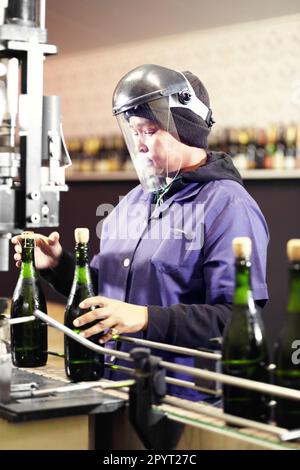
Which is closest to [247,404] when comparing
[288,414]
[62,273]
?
[288,414]

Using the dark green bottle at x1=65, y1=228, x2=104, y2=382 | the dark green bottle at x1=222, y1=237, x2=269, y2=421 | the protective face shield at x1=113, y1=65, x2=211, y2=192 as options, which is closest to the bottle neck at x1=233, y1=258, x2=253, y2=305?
the dark green bottle at x1=222, y1=237, x2=269, y2=421

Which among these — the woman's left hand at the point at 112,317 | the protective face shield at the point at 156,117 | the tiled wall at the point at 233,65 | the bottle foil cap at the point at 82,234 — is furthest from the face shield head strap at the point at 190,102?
the tiled wall at the point at 233,65

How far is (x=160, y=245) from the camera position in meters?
2.16

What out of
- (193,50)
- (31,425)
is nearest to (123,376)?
(31,425)

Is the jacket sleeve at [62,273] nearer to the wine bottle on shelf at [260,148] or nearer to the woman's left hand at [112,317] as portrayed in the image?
the woman's left hand at [112,317]

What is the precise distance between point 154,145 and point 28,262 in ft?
1.51

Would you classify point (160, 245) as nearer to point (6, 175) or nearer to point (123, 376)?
point (123, 376)

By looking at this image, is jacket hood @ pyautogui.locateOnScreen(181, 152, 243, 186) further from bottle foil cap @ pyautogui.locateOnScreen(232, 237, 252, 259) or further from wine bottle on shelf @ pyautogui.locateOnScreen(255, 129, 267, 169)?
wine bottle on shelf @ pyautogui.locateOnScreen(255, 129, 267, 169)

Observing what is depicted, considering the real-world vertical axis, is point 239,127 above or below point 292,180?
above

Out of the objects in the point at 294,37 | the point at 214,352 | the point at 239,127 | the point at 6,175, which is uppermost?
the point at 294,37

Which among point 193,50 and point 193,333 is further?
point 193,50

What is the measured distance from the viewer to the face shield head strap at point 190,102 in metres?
2.10

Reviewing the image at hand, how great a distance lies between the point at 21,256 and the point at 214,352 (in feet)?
2.35

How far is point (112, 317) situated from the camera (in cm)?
171
